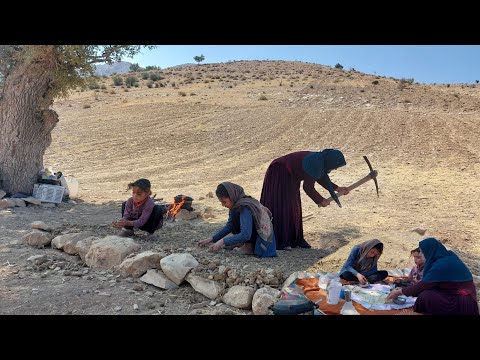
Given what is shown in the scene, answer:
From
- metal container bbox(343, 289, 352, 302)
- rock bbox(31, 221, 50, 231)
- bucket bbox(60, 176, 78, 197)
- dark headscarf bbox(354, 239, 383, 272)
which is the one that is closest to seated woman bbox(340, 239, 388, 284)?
dark headscarf bbox(354, 239, 383, 272)

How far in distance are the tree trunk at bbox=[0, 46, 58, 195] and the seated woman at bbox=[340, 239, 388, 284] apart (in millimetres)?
6109

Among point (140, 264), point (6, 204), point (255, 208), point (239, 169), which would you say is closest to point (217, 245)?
point (255, 208)

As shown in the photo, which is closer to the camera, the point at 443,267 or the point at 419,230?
the point at 443,267

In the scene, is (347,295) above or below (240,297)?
above

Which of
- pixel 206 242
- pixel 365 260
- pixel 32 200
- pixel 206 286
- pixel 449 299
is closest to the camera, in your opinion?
pixel 449 299

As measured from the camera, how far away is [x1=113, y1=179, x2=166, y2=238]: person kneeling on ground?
5.39m

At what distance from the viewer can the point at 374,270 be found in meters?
→ 4.54

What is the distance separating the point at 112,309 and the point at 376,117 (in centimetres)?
1597

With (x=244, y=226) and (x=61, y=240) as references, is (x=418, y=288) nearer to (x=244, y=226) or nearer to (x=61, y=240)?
(x=244, y=226)

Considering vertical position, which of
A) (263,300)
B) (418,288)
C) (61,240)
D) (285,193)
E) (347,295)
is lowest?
(61,240)

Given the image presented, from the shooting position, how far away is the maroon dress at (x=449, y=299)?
340 centimetres

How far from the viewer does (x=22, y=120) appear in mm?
8234

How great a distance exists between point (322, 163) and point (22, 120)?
5656mm
